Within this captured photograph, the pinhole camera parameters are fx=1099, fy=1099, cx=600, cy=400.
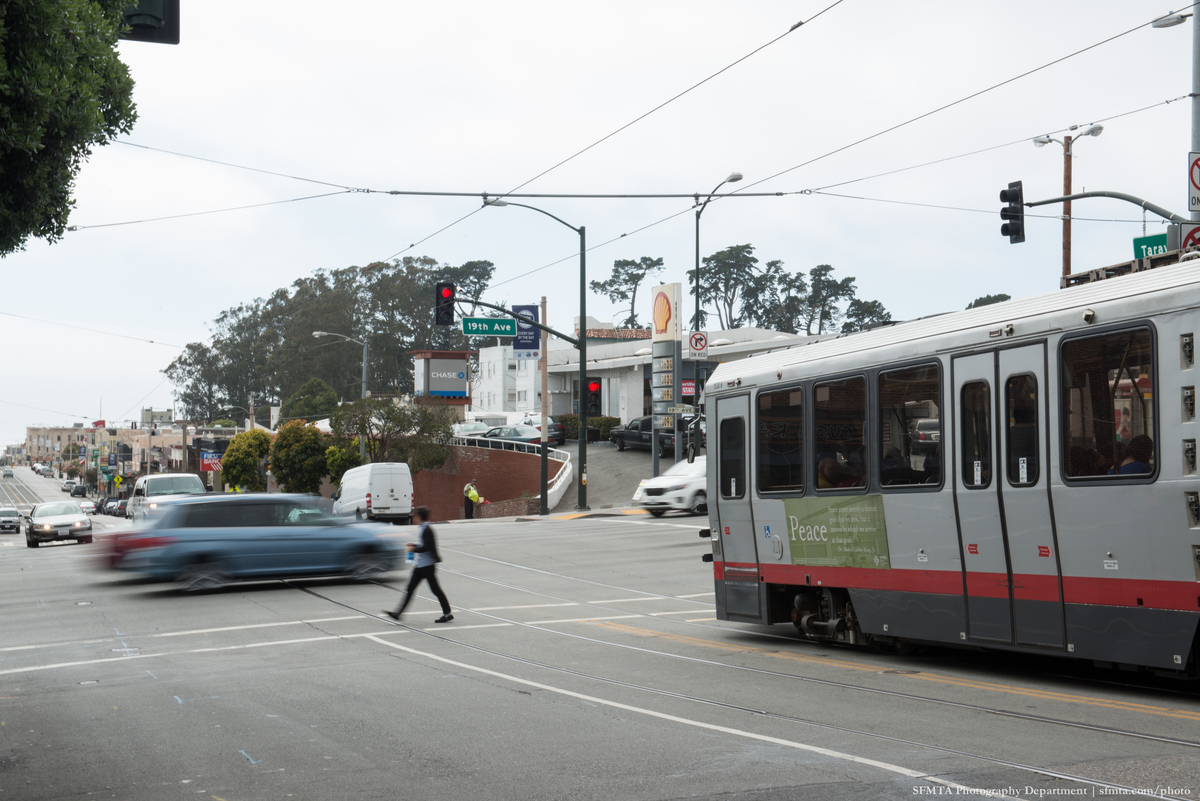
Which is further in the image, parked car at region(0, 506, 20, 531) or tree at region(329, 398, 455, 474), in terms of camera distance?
tree at region(329, 398, 455, 474)

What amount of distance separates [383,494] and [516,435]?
1781 centimetres

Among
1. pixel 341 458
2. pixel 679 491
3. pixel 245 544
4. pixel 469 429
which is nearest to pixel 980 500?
pixel 245 544

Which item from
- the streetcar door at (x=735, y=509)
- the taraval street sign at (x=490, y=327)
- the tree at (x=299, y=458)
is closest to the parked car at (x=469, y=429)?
the tree at (x=299, y=458)

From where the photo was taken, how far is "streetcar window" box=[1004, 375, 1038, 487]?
29.4 ft

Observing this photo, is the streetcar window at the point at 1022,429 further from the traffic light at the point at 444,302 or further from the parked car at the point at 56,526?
the parked car at the point at 56,526

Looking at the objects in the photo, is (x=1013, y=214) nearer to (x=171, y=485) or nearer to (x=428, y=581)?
(x=428, y=581)

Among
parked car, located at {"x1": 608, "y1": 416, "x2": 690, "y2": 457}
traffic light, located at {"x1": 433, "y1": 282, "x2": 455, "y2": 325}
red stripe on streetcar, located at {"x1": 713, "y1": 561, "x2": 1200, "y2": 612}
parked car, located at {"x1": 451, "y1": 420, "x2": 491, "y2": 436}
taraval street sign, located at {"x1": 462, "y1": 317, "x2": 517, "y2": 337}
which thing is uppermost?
taraval street sign, located at {"x1": 462, "y1": 317, "x2": 517, "y2": 337}

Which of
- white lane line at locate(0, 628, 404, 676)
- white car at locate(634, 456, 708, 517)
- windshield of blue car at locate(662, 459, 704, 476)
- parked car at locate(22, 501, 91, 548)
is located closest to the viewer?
white lane line at locate(0, 628, 404, 676)

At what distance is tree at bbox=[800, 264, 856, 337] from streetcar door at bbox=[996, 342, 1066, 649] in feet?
312

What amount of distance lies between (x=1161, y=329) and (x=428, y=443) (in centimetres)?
4548

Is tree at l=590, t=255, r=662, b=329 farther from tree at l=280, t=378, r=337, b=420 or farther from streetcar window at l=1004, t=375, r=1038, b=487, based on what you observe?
streetcar window at l=1004, t=375, r=1038, b=487

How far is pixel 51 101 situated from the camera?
7.65 m

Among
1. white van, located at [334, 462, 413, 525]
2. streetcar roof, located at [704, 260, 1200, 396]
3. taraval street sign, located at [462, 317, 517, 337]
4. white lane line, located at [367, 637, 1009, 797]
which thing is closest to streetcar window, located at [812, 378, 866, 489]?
streetcar roof, located at [704, 260, 1200, 396]

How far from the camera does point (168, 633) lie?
12.9 metres
